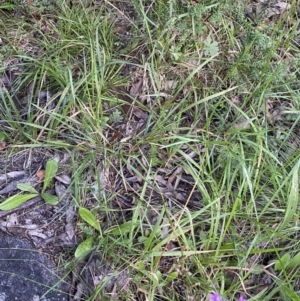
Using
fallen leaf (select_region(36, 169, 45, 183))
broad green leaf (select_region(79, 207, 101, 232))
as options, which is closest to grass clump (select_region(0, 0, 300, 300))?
broad green leaf (select_region(79, 207, 101, 232))

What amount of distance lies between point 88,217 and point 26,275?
1.04 ft

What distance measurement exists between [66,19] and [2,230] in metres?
0.97

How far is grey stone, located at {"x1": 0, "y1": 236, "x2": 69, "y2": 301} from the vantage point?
2004 millimetres

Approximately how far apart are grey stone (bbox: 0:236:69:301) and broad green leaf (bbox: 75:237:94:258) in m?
0.11

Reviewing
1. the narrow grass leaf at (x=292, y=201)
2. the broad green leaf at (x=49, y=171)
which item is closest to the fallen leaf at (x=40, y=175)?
the broad green leaf at (x=49, y=171)

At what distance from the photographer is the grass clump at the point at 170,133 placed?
6.81 ft

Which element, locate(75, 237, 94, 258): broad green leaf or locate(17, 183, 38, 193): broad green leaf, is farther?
locate(17, 183, 38, 193): broad green leaf

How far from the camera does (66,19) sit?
2424 millimetres

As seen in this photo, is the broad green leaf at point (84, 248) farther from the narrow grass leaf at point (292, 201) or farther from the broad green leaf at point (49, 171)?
the narrow grass leaf at point (292, 201)

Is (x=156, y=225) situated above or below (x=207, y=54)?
below

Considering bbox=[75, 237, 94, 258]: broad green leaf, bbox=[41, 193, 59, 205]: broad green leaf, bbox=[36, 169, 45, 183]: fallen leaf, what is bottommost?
bbox=[75, 237, 94, 258]: broad green leaf

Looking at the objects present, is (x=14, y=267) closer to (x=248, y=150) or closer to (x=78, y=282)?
(x=78, y=282)

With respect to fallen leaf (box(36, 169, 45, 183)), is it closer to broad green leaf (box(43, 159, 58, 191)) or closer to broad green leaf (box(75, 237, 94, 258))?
broad green leaf (box(43, 159, 58, 191))

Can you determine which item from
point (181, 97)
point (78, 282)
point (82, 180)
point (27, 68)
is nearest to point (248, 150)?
point (181, 97)
